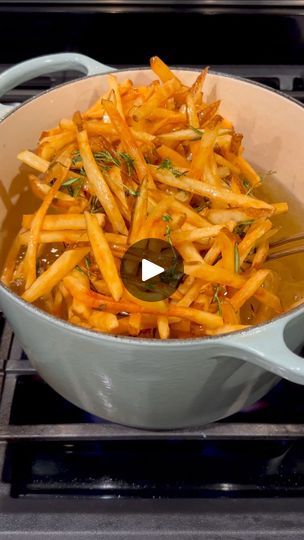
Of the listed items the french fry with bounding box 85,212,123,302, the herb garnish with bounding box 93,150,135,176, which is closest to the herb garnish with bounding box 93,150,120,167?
the herb garnish with bounding box 93,150,135,176

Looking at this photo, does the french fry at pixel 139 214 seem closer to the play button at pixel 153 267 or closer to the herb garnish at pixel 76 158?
the play button at pixel 153 267

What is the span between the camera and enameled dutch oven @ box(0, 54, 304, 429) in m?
0.61

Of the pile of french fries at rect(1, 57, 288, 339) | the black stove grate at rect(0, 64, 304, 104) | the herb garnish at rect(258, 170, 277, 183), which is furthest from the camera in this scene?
the black stove grate at rect(0, 64, 304, 104)

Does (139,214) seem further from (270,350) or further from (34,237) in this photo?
(270,350)

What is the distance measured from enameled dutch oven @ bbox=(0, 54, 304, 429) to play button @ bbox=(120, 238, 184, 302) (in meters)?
0.11

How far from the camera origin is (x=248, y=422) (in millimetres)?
823

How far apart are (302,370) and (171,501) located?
262 millimetres

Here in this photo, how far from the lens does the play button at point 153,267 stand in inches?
29.0

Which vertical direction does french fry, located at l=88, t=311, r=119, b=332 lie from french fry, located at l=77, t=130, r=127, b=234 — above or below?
below

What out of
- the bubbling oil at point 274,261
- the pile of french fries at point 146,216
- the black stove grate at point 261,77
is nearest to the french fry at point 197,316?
the pile of french fries at point 146,216

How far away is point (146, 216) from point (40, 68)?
337mm

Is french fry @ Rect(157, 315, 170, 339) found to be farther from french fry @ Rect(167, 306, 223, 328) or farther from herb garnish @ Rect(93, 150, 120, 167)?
herb garnish @ Rect(93, 150, 120, 167)

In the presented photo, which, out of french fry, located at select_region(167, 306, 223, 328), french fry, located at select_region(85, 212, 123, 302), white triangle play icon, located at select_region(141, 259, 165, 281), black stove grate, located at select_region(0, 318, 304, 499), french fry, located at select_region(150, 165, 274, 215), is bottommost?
black stove grate, located at select_region(0, 318, 304, 499)

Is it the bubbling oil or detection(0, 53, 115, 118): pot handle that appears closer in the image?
the bubbling oil
